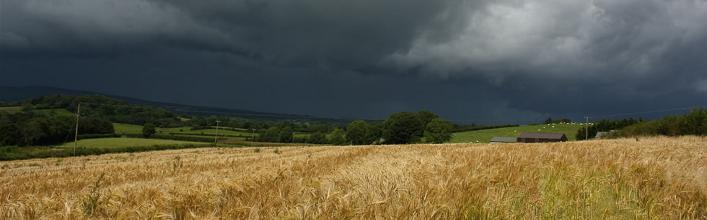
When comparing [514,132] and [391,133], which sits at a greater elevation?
[514,132]

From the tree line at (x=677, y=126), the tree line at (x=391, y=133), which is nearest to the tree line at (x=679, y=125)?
the tree line at (x=677, y=126)

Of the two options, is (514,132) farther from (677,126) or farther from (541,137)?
(677,126)

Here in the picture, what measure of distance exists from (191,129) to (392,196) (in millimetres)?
158185

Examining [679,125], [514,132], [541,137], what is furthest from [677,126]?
[514,132]

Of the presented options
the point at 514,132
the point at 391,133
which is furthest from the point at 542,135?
the point at 391,133

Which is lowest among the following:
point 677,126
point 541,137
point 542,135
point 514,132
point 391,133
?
point 391,133

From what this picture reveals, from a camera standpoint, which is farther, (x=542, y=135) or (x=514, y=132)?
(x=514, y=132)

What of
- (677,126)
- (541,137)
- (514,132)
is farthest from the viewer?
(514,132)

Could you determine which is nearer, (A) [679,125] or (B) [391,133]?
(A) [679,125]

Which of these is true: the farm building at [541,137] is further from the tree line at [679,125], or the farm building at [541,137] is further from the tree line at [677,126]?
the tree line at [679,125]

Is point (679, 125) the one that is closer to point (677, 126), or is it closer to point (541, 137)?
point (677, 126)

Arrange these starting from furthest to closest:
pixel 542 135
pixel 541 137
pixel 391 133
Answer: pixel 391 133, pixel 542 135, pixel 541 137

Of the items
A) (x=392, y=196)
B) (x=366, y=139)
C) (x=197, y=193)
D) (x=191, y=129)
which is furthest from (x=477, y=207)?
(x=191, y=129)

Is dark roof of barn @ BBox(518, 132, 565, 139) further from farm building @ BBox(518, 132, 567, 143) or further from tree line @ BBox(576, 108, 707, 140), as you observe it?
tree line @ BBox(576, 108, 707, 140)
